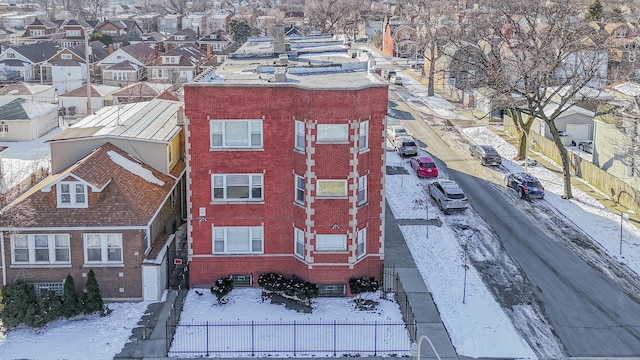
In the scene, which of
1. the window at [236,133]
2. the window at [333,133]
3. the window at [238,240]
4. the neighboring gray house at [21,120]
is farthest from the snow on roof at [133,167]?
the neighboring gray house at [21,120]

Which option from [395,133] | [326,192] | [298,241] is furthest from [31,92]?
[326,192]

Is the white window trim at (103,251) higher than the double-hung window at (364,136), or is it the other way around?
the double-hung window at (364,136)

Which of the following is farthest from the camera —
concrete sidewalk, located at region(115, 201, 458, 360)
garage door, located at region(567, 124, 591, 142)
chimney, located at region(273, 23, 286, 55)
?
garage door, located at region(567, 124, 591, 142)

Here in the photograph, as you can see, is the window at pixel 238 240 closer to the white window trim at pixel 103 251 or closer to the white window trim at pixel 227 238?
the white window trim at pixel 227 238

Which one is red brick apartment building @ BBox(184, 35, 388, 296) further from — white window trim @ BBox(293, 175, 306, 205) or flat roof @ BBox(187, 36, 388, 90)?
flat roof @ BBox(187, 36, 388, 90)

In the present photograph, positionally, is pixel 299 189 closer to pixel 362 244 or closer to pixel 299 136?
pixel 299 136

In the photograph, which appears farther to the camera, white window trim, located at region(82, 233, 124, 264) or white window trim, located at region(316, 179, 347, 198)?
white window trim, located at region(316, 179, 347, 198)

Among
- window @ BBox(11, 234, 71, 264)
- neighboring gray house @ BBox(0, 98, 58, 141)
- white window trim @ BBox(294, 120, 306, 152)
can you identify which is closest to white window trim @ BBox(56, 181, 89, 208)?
window @ BBox(11, 234, 71, 264)
